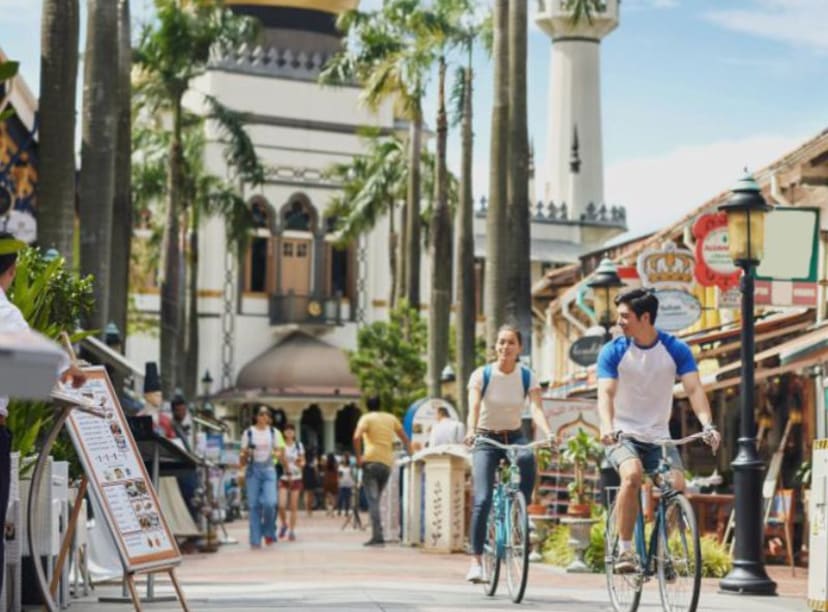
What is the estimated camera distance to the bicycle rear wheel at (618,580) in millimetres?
10727

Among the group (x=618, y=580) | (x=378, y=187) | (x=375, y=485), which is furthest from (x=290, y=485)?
(x=378, y=187)

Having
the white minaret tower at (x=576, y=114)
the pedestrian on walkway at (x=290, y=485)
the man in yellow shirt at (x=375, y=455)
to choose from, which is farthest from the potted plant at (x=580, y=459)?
the white minaret tower at (x=576, y=114)

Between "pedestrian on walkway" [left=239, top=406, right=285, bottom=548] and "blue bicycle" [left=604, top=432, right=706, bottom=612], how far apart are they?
12.7 m

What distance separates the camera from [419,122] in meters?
44.0

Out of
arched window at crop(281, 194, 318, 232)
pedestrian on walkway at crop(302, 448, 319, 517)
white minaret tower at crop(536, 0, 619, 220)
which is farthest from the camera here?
white minaret tower at crop(536, 0, 619, 220)

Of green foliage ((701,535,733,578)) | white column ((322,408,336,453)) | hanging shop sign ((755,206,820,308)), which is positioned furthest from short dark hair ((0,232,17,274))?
white column ((322,408,336,453))

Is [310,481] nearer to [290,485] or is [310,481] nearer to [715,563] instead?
[290,485]

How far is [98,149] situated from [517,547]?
12.5 metres

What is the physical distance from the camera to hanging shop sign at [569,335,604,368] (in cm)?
2658

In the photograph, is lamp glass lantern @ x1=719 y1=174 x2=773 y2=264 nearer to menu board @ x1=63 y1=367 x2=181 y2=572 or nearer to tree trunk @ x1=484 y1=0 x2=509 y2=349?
menu board @ x1=63 y1=367 x2=181 y2=572

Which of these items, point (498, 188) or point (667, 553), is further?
point (498, 188)

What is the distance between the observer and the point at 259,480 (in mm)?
23484

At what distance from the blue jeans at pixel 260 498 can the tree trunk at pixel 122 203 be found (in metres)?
5.52

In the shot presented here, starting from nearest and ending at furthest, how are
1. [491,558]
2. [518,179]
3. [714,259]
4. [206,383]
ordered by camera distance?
[491,558] < [714,259] < [518,179] < [206,383]
